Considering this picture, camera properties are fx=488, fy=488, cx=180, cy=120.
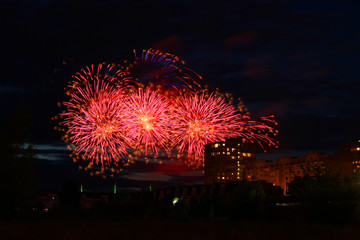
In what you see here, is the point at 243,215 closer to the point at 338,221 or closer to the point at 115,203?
the point at 338,221

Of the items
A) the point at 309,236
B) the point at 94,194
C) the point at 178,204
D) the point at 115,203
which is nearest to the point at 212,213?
the point at 178,204

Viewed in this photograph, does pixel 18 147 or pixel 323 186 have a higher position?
pixel 18 147

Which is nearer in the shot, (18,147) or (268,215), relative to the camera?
(268,215)

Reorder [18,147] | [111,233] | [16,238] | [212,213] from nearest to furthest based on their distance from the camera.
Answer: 1. [16,238]
2. [111,233]
3. [212,213]
4. [18,147]

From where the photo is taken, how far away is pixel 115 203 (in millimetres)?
44094

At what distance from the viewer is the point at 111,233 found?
2539cm

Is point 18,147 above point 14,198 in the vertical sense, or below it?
above

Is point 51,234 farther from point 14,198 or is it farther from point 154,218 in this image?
point 14,198

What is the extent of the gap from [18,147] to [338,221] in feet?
95.0

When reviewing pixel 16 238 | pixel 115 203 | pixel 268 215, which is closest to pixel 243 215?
pixel 268 215

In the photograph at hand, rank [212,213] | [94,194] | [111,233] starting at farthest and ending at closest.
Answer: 1. [94,194]
2. [212,213]
3. [111,233]

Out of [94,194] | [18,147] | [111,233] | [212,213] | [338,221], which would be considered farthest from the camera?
[94,194]

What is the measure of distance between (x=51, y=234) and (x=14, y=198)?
20.6 metres

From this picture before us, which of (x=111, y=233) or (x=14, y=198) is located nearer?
(x=111, y=233)
